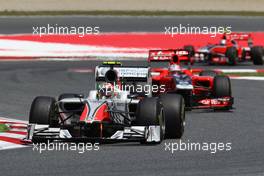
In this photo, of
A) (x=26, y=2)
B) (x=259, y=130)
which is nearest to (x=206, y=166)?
(x=259, y=130)

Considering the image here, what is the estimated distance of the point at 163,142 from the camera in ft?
42.2

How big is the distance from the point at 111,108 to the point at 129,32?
23.7 m

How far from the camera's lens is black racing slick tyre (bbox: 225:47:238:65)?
29.2m

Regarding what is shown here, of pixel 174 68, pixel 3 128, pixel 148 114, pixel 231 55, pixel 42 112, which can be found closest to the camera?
pixel 148 114

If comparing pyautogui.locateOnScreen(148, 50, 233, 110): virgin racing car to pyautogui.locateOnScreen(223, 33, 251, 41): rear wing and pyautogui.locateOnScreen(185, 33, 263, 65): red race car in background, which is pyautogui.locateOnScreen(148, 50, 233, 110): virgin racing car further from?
pyautogui.locateOnScreen(185, 33, 263, 65): red race car in background

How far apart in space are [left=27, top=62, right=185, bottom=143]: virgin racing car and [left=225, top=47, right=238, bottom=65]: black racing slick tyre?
15.6 meters

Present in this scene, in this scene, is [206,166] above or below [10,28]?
below

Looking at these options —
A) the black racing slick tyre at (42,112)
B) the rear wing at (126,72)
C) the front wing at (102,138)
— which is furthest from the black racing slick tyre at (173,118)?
the black racing slick tyre at (42,112)

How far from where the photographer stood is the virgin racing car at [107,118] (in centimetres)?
1243

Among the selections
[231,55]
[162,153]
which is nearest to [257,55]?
[231,55]

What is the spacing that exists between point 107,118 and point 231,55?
54.8ft

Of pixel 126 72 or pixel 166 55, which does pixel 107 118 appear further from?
pixel 166 55

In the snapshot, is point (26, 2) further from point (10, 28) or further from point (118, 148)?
point (118, 148)

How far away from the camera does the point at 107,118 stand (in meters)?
12.9
